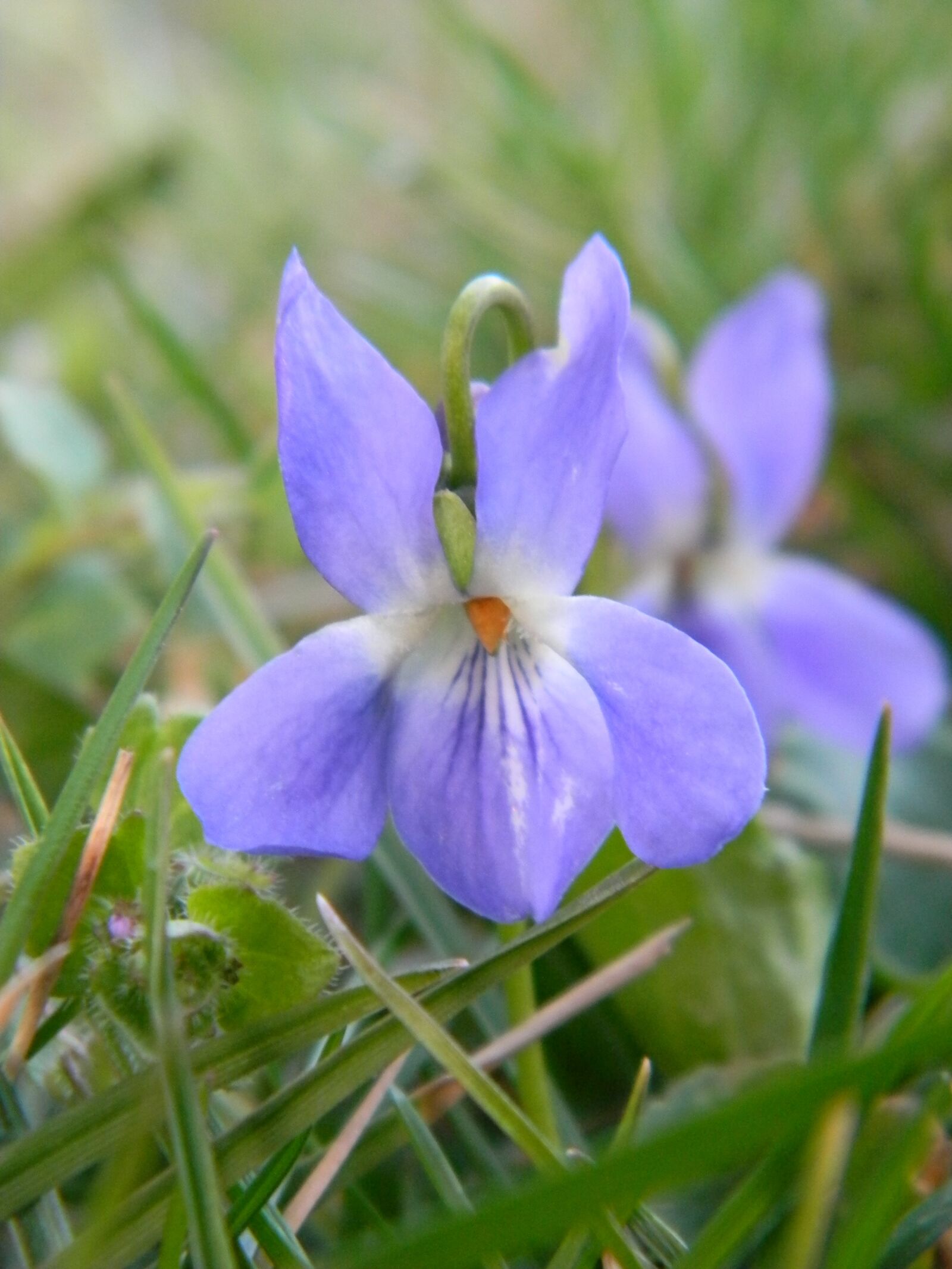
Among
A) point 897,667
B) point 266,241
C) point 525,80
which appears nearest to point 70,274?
point 266,241

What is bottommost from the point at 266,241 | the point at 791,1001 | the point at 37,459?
the point at 791,1001

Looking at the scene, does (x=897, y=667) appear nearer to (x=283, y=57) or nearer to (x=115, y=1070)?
(x=115, y=1070)

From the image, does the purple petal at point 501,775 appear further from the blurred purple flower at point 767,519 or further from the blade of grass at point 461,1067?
the blurred purple flower at point 767,519

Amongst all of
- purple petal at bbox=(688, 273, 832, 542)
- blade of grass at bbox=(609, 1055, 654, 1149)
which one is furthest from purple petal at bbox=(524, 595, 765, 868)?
purple petal at bbox=(688, 273, 832, 542)

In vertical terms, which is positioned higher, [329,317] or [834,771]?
[329,317]

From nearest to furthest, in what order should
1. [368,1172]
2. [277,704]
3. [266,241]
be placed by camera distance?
[277,704]
[368,1172]
[266,241]

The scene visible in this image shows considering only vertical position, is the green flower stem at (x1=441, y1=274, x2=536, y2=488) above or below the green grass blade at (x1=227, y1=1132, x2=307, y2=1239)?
above

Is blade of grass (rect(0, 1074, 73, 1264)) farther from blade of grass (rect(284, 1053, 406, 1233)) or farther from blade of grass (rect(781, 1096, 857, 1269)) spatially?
blade of grass (rect(781, 1096, 857, 1269))
